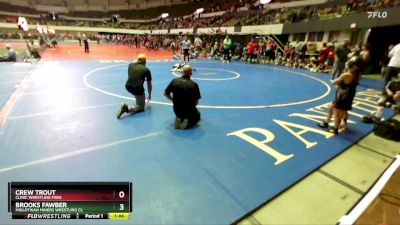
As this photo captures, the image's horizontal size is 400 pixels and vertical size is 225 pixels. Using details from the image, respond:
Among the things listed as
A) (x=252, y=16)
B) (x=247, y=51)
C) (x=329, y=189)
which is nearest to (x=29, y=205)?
(x=329, y=189)

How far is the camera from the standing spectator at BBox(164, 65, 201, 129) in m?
4.89

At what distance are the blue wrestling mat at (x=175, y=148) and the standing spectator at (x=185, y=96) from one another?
251 mm

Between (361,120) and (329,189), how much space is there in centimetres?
372

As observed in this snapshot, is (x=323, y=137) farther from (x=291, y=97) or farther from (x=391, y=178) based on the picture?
(x=291, y=97)

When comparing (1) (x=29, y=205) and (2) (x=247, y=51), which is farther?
(2) (x=247, y=51)

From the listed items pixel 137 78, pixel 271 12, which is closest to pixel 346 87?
pixel 137 78

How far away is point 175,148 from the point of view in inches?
165

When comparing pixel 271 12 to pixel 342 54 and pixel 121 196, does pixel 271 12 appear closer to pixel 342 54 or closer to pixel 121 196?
pixel 342 54

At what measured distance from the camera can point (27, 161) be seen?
3.64 metres

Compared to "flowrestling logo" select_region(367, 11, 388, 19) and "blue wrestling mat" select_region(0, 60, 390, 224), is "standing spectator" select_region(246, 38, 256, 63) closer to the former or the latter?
"flowrestling logo" select_region(367, 11, 388, 19)
